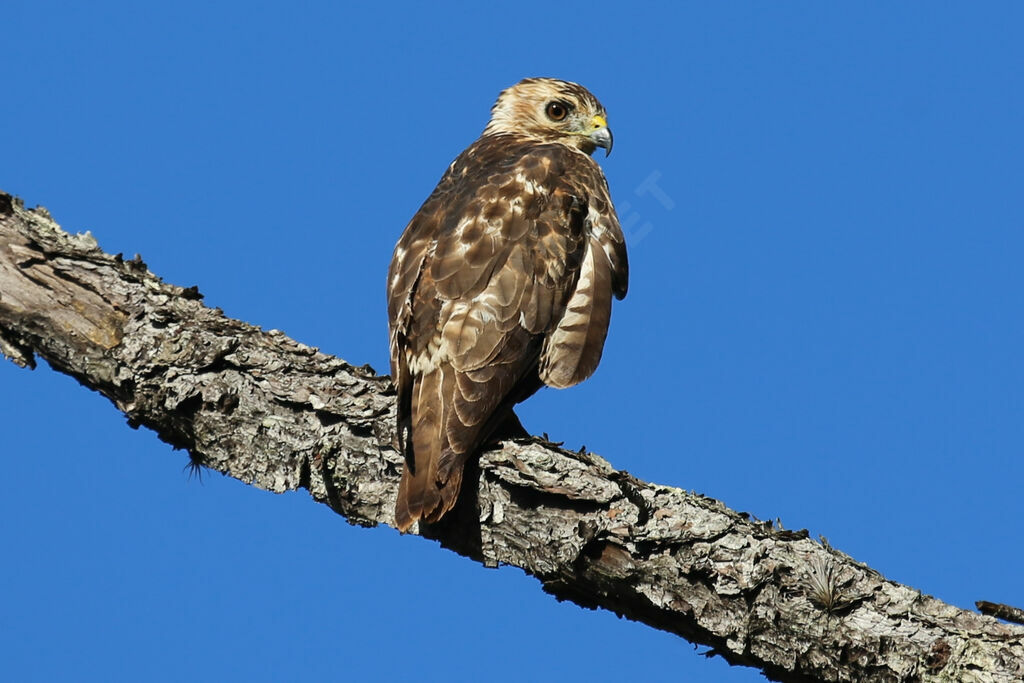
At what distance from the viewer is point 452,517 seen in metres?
4.66

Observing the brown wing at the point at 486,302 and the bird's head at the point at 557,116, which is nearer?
the brown wing at the point at 486,302

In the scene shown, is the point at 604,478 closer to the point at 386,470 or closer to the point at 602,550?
the point at 602,550

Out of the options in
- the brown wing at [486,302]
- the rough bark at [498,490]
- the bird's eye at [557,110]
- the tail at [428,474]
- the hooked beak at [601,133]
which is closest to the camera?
the rough bark at [498,490]

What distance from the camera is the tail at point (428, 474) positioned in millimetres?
4512

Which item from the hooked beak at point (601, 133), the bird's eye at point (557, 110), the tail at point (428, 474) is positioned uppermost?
the bird's eye at point (557, 110)

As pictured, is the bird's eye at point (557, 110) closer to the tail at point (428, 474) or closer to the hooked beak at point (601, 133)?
the hooked beak at point (601, 133)

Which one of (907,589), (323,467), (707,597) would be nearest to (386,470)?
(323,467)

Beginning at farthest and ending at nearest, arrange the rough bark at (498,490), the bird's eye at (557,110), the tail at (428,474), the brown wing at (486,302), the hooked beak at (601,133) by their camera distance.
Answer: the bird's eye at (557,110) → the hooked beak at (601,133) → the brown wing at (486,302) → the tail at (428,474) → the rough bark at (498,490)

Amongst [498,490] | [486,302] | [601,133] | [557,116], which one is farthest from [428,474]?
[557,116]

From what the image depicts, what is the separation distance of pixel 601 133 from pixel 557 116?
42 centimetres

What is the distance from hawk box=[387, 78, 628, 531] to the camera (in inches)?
190

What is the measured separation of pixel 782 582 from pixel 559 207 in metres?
2.55

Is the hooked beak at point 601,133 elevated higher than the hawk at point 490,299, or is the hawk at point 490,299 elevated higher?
the hooked beak at point 601,133

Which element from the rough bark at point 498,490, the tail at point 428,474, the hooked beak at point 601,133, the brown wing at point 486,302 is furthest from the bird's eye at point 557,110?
the tail at point 428,474
